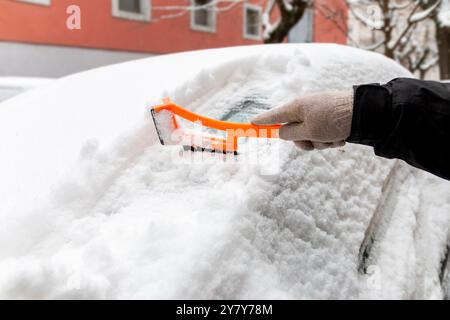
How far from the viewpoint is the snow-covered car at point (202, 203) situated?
3.56 ft

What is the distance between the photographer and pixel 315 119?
4.72 feet

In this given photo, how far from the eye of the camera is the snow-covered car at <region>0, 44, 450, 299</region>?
1084mm

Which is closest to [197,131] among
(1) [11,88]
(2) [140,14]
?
(1) [11,88]

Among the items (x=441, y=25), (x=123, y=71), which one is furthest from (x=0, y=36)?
(x=441, y=25)

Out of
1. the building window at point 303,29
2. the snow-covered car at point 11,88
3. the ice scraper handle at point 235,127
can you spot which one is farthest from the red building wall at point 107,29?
the ice scraper handle at point 235,127

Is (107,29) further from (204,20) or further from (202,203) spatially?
(202,203)

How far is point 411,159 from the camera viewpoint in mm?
1390

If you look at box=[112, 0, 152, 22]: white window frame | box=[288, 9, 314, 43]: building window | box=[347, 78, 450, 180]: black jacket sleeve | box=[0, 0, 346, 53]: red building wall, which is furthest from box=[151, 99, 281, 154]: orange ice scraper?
box=[288, 9, 314, 43]: building window

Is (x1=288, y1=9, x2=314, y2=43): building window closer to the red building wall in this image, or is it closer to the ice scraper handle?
the red building wall

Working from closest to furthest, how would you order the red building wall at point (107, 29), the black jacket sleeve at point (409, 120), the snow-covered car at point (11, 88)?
the black jacket sleeve at point (409, 120), the snow-covered car at point (11, 88), the red building wall at point (107, 29)

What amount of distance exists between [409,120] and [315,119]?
0.93 ft

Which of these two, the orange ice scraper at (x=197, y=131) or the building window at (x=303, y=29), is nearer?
the orange ice scraper at (x=197, y=131)

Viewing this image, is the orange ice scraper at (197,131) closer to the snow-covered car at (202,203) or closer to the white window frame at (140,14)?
the snow-covered car at (202,203)

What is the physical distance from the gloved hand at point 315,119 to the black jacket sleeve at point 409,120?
0.16 ft
